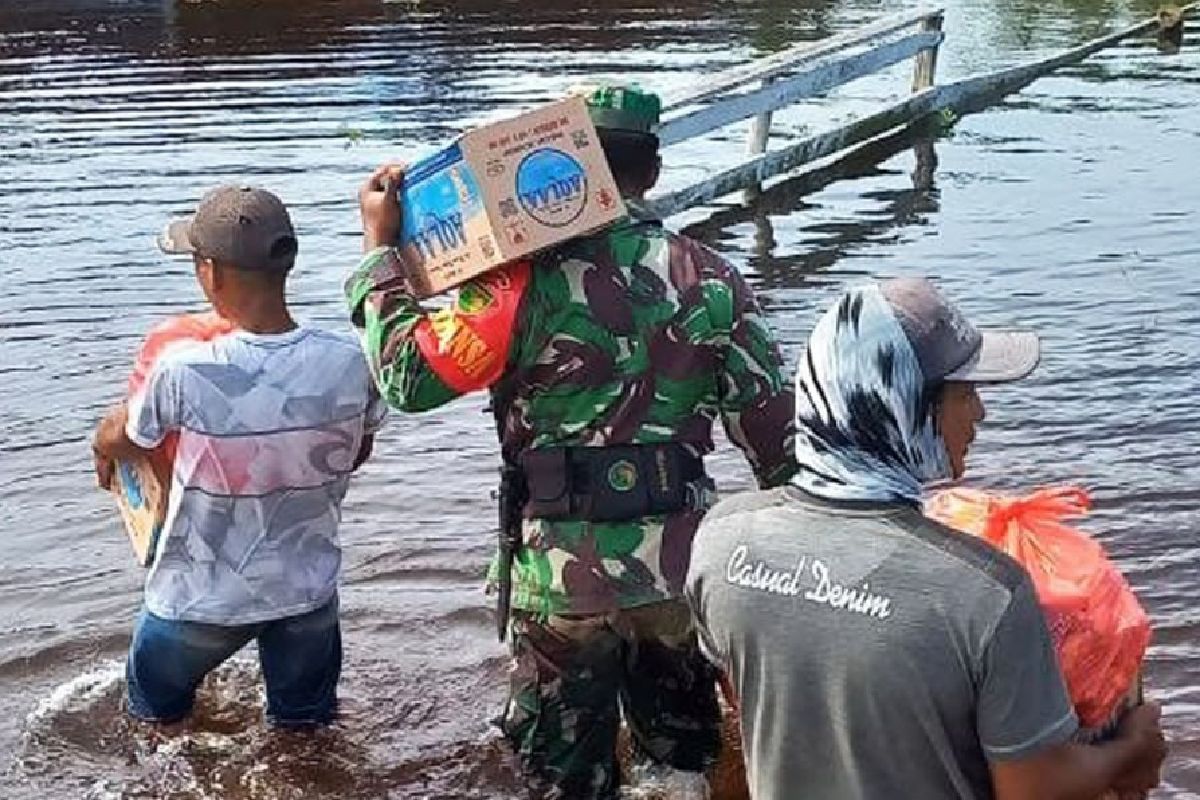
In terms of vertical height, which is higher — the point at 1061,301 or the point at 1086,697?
the point at 1086,697

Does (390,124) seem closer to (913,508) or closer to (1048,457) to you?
(1048,457)

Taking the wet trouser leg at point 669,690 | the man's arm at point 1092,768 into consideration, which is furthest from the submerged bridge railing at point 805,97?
the man's arm at point 1092,768

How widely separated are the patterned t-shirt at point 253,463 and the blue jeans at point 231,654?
6 cm

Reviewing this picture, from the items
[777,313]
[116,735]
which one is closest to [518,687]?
[116,735]

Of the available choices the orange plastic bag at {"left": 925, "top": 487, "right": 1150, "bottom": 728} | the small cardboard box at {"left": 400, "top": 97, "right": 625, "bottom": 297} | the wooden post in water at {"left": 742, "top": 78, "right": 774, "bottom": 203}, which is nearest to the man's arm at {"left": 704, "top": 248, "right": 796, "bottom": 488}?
the small cardboard box at {"left": 400, "top": 97, "right": 625, "bottom": 297}

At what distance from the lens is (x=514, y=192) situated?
3918 millimetres

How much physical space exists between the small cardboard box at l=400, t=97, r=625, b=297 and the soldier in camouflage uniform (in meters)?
0.07

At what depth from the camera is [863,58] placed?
1503 centimetres

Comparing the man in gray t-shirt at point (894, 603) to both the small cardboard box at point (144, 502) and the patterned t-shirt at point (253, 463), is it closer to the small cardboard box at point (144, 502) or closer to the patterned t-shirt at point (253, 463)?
the patterned t-shirt at point (253, 463)

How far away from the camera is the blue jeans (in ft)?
15.3

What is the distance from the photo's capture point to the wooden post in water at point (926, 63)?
53.3 feet

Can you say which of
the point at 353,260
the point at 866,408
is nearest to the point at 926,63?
the point at 353,260

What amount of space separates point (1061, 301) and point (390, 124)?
28.3 ft

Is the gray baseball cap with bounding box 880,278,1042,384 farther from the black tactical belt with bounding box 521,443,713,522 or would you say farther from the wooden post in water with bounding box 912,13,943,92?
the wooden post in water with bounding box 912,13,943,92
